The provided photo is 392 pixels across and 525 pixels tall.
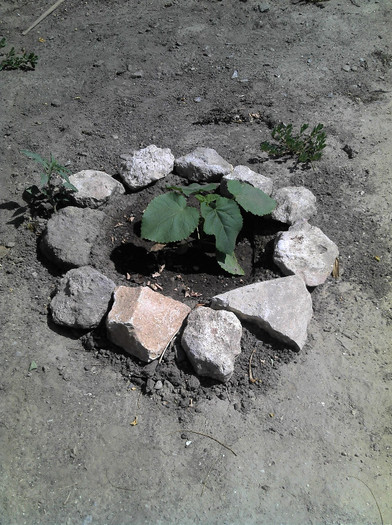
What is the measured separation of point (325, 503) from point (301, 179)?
87.0 inches

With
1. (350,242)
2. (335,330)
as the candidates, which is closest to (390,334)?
(335,330)

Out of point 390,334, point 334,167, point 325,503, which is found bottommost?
point 325,503

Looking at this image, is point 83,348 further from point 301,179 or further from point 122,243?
Answer: point 301,179

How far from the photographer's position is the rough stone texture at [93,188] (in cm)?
337

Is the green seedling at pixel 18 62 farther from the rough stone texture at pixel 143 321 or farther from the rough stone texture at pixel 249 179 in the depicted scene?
the rough stone texture at pixel 143 321

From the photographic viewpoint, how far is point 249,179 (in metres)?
3.40

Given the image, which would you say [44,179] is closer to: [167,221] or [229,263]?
[167,221]

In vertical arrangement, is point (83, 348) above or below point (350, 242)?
below

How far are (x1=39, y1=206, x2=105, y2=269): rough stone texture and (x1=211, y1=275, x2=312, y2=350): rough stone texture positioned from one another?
911mm

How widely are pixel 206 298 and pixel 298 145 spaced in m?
1.49

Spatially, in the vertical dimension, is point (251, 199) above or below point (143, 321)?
above

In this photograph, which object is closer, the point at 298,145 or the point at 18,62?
the point at 298,145

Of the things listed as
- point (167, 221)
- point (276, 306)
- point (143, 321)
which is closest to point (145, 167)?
point (167, 221)

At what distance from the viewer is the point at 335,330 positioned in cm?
289
